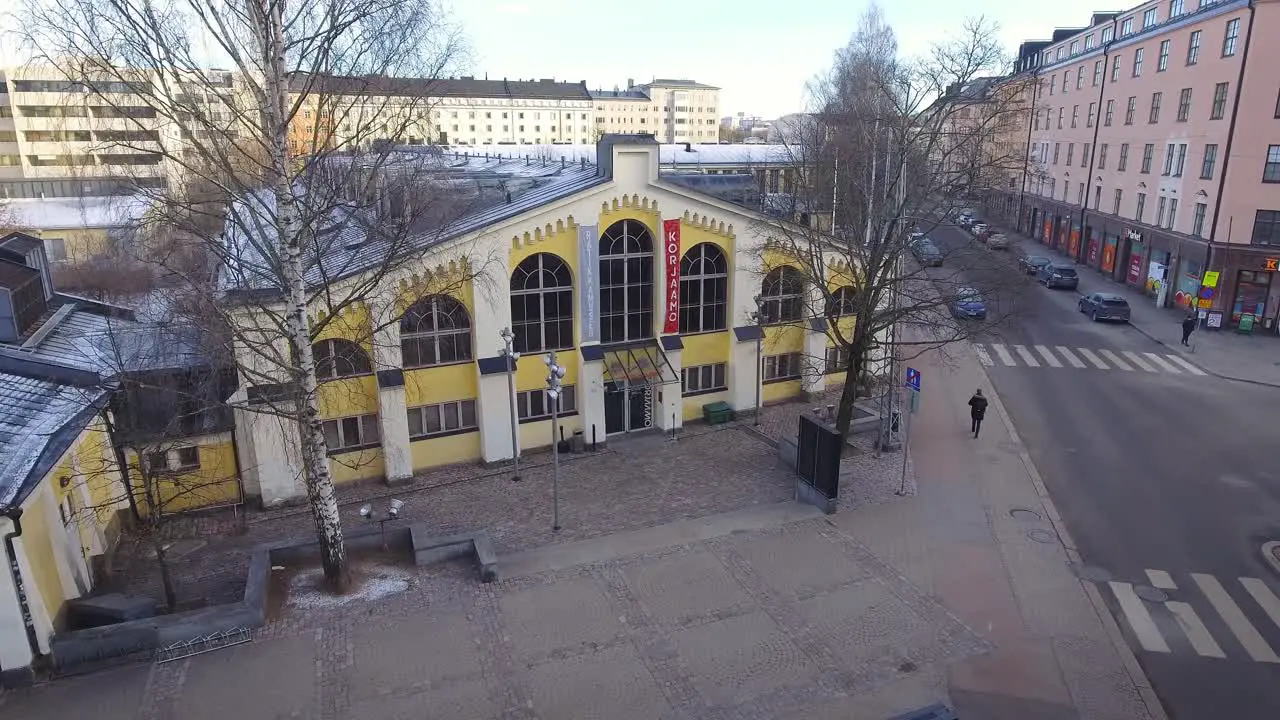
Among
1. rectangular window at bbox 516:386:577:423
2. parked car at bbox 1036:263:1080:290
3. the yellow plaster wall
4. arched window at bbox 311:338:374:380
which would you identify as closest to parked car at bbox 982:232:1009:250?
parked car at bbox 1036:263:1080:290

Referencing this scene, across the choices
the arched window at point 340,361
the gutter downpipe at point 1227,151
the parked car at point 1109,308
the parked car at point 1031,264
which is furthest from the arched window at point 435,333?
the parked car at point 1031,264

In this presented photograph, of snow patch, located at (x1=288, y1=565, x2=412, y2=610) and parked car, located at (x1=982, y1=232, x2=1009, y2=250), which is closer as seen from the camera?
snow patch, located at (x1=288, y1=565, x2=412, y2=610)

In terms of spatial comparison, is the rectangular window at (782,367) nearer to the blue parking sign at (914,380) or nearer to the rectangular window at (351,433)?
the blue parking sign at (914,380)

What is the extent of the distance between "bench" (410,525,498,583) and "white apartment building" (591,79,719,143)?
130 m

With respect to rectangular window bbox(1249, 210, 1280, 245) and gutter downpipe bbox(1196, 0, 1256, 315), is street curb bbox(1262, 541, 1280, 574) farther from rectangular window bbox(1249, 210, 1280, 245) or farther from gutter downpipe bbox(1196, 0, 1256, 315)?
rectangular window bbox(1249, 210, 1280, 245)

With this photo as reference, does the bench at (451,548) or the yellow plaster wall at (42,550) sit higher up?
the yellow plaster wall at (42,550)

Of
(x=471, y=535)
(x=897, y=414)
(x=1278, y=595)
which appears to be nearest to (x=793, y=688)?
(x=471, y=535)

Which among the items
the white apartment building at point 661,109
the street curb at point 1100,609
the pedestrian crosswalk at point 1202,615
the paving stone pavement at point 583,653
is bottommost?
the pedestrian crosswalk at point 1202,615

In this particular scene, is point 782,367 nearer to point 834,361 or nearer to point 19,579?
point 834,361

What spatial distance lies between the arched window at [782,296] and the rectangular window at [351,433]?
1216cm

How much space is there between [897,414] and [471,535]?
12.6 metres

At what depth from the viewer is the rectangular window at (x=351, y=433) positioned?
20.0 metres

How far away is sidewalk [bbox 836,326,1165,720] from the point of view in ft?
39.9

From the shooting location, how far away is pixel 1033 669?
1274 centimetres
